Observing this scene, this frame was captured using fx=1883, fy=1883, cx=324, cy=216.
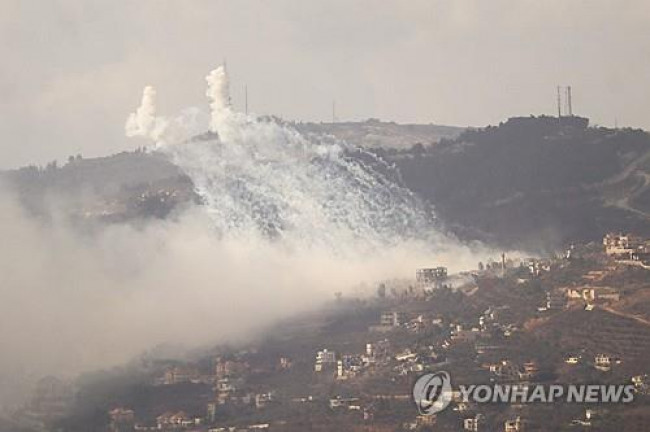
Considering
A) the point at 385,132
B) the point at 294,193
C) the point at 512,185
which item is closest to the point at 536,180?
the point at 512,185

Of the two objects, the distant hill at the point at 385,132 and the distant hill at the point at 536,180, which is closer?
the distant hill at the point at 536,180

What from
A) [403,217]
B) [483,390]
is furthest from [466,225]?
[483,390]

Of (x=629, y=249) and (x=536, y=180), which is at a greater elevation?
(x=536, y=180)

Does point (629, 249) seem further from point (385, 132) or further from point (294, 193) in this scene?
point (385, 132)

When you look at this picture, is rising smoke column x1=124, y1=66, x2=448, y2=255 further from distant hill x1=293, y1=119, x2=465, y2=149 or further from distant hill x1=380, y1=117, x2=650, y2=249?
distant hill x1=293, y1=119, x2=465, y2=149

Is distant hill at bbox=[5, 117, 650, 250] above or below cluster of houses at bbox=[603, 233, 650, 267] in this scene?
above

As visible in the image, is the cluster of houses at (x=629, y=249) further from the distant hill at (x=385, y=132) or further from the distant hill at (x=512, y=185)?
the distant hill at (x=385, y=132)

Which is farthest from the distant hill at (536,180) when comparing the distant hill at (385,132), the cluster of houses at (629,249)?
the distant hill at (385,132)

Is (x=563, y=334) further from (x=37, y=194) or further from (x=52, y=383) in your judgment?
(x=37, y=194)

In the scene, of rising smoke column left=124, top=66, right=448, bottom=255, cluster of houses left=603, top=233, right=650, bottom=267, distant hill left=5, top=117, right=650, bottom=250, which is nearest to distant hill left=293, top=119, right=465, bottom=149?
distant hill left=5, top=117, right=650, bottom=250
